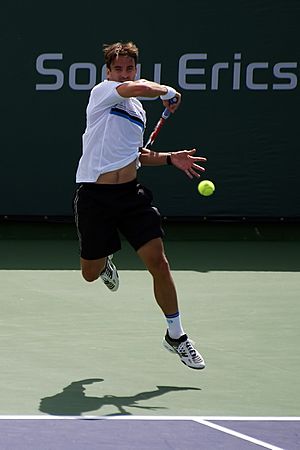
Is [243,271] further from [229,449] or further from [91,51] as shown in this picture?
[229,449]

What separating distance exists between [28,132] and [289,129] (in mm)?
2173

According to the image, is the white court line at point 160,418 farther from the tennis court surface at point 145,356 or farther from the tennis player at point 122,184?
the tennis player at point 122,184

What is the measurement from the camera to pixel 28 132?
10461mm

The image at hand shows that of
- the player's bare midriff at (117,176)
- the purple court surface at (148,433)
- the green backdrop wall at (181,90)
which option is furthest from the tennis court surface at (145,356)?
the player's bare midriff at (117,176)

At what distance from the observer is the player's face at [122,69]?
20.9ft

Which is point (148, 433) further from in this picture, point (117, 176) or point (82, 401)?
point (117, 176)

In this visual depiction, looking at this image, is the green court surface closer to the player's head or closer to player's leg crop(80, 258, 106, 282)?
player's leg crop(80, 258, 106, 282)

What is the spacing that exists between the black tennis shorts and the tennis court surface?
64 cm

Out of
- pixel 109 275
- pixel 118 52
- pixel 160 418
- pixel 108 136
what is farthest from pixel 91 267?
pixel 160 418

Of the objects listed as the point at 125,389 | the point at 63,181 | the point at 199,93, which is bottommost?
the point at 125,389

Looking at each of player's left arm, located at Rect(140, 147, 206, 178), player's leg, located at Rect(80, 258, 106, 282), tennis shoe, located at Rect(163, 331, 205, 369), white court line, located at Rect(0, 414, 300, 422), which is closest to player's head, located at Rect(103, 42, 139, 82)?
player's left arm, located at Rect(140, 147, 206, 178)

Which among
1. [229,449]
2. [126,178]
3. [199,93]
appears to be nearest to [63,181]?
[199,93]

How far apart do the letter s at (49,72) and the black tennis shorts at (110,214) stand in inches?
159

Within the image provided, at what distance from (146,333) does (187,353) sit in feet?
3.24
